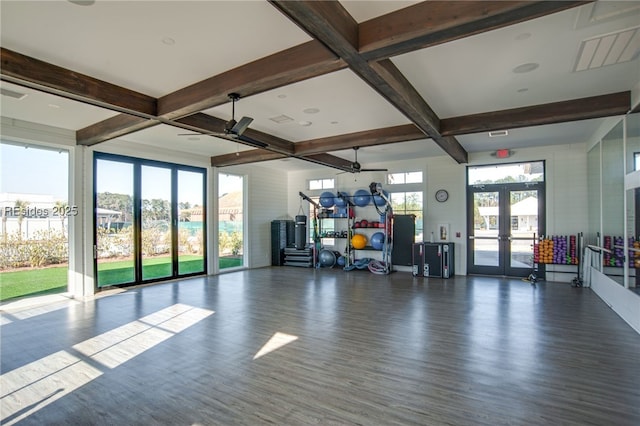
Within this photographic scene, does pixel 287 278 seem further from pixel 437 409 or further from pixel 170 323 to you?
pixel 437 409

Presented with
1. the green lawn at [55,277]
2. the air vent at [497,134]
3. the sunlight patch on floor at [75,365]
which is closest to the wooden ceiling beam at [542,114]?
the air vent at [497,134]

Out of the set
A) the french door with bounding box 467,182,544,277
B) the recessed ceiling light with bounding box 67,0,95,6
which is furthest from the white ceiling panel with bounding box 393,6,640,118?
the french door with bounding box 467,182,544,277

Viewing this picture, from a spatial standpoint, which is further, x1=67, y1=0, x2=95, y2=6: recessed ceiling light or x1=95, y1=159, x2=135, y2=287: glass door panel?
x1=95, y1=159, x2=135, y2=287: glass door panel

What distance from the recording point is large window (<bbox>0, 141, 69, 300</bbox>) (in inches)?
238

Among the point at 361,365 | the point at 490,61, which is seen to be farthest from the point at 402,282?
the point at 490,61

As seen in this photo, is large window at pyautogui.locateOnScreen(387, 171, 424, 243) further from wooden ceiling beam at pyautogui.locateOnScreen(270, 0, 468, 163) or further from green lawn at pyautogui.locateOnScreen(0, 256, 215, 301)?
green lawn at pyautogui.locateOnScreen(0, 256, 215, 301)

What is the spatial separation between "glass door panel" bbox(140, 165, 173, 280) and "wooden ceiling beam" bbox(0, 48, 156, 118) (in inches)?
133

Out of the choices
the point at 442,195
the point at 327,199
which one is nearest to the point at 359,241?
the point at 327,199

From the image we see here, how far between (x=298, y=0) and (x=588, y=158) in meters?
7.96

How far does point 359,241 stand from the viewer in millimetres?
9766

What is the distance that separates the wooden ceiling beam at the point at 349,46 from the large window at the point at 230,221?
6279mm

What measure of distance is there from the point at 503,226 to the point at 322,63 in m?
7.08

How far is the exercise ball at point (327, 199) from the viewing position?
10.1 metres

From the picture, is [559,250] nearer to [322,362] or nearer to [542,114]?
[542,114]
